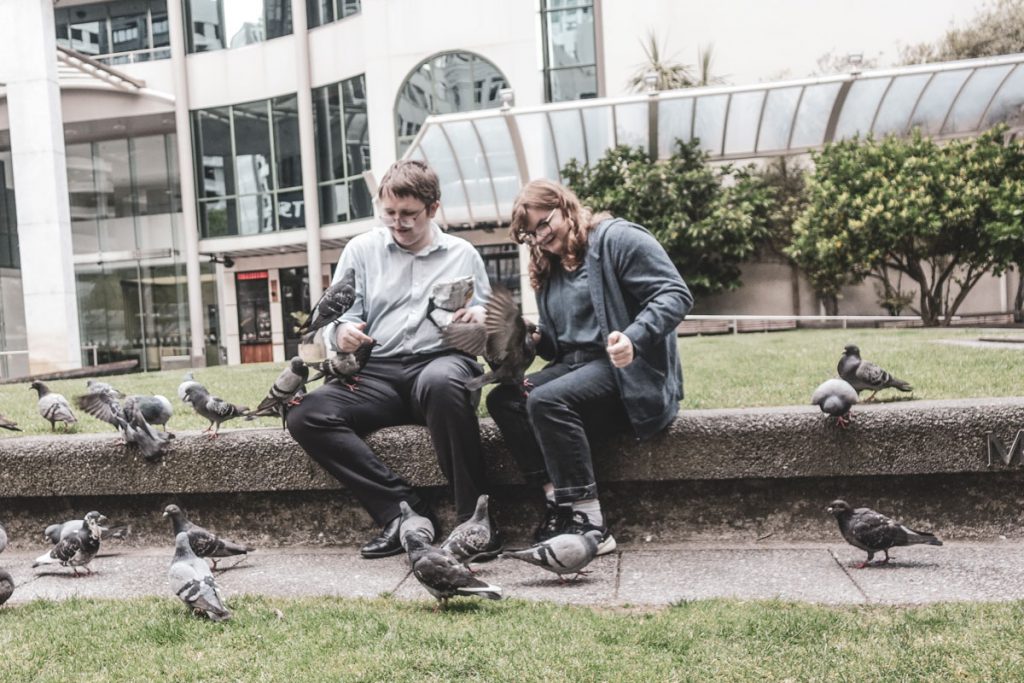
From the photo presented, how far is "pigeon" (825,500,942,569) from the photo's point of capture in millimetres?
3529

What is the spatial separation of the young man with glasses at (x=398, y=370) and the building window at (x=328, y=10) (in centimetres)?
1840

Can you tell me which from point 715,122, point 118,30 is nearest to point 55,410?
point 715,122

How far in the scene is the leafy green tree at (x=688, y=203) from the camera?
18688mm

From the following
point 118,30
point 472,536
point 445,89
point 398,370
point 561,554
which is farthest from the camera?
point 118,30

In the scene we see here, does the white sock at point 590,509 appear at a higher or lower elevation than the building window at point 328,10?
lower

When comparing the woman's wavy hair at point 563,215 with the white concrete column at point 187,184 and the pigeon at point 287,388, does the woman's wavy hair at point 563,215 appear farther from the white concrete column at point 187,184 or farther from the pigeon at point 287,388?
the white concrete column at point 187,184

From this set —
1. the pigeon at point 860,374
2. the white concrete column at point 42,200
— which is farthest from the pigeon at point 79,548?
the white concrete column at point 42,200

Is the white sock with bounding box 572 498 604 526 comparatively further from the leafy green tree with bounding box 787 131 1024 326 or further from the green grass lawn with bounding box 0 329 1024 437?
the leafy green tree with bounding box 787 131 1024 326

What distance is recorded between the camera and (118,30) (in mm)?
24234

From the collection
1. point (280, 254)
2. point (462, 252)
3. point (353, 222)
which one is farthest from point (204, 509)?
point (280, 254)

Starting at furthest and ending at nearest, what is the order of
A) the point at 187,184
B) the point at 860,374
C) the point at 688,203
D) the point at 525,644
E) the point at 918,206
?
the point at 187,184 < the point at 688,203 < the point at 918,206 < the point at 860,374 < the point at 525,644

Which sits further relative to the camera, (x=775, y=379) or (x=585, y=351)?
(x=775, y=379)

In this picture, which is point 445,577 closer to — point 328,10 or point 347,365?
point 347,365

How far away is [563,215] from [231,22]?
2177cm
